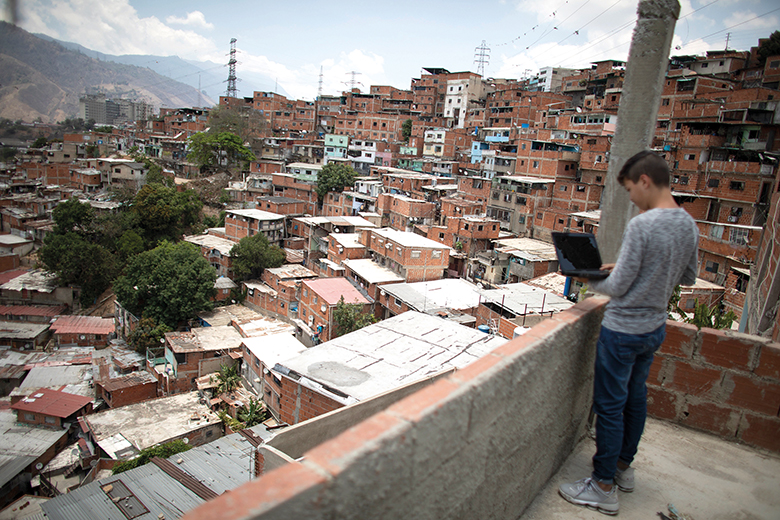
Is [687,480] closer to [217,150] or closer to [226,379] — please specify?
[226,379]

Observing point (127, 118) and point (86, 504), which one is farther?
point (127, 118)

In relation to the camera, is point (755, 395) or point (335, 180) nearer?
point (755, 395)

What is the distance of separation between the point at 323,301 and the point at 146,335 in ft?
30.9

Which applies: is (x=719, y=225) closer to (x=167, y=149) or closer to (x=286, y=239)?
(x=286, y=239)

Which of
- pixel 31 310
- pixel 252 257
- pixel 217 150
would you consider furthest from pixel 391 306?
pixel 217 150

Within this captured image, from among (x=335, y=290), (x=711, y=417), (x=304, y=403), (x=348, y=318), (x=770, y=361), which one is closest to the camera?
(x=770, y=361)

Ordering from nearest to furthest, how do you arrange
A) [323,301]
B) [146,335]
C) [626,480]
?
[626,480] < [323,301] < [146,335]

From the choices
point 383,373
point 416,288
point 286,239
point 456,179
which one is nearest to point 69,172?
point 286,239

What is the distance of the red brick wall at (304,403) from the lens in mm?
9031

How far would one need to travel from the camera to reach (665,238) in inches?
89.9

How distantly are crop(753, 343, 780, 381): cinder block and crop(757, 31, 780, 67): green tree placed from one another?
35936mm

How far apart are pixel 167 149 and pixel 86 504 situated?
43.5 meters

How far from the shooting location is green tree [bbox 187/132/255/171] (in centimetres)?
3938

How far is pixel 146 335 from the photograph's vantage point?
21.5 m
